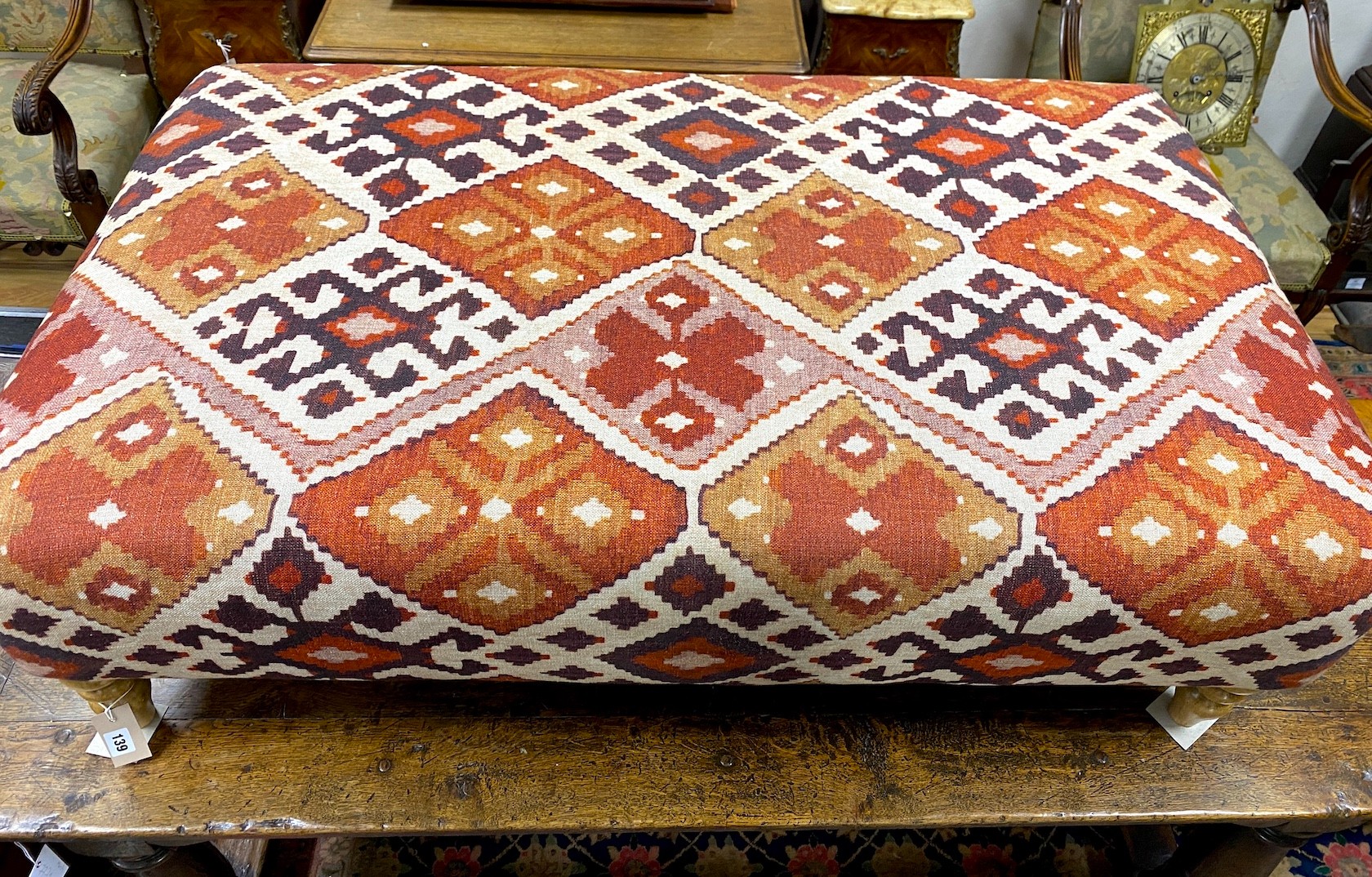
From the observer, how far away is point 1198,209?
113 cm

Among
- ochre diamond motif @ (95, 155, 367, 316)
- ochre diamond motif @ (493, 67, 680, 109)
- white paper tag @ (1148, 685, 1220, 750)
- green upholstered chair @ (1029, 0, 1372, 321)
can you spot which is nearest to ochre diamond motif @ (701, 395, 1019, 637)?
white paper tag @ (1148, 685, 1220, 750)

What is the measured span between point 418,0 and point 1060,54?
1131mm

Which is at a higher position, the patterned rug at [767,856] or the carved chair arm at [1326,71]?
Answer: the carved chair arm at [1326,71]

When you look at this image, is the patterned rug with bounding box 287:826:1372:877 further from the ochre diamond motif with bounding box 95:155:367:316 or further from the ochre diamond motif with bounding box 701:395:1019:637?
the ochre diamond motif with bounding box 95:155:367:316

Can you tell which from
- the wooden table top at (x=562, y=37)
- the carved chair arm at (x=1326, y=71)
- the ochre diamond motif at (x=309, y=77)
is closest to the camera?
the ochre diamond motif at (x=309, y=77)

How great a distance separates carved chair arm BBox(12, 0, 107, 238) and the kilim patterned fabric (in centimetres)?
39

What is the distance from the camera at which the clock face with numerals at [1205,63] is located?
5.80 feet

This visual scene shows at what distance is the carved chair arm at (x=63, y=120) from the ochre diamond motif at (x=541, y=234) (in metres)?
0.69

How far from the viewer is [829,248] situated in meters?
1.06

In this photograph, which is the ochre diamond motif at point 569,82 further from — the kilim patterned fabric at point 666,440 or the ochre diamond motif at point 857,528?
the ochre diamond motif at point 857,528

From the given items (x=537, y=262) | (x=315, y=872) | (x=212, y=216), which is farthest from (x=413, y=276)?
(x=315, y=872)

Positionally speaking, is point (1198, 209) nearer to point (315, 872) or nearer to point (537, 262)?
point (537, 262)

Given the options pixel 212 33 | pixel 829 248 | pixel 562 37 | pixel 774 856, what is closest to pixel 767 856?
pixel 774 856

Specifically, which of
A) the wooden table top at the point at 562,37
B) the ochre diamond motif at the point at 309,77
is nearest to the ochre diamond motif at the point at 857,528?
the ochre diamond motif at the point at 309,77
